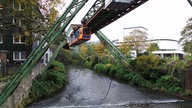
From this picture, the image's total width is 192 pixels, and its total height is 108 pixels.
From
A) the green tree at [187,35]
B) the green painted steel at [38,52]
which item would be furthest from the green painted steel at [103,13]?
the green tree at [187,35]

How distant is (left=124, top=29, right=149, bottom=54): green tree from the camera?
3133 centimetres

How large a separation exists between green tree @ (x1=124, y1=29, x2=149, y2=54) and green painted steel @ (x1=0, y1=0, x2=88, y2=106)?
20.6 meters

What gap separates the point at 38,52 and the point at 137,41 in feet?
78.1

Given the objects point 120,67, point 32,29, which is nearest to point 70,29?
point 120,67

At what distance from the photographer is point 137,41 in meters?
31.7

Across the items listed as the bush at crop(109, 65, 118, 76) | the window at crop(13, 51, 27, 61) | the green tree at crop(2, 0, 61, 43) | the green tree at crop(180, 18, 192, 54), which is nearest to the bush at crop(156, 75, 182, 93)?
the bush at crop(109, 65, 118, 76)

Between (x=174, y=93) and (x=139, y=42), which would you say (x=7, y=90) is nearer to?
(x=174, y=93)

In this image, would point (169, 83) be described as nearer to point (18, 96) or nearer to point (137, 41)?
point (18, 96)

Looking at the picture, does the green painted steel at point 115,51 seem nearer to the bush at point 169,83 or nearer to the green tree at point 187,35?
the bush at point 169,83

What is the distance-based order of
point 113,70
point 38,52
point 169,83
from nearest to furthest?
point 38,52 → point 169,83 → point 113,70

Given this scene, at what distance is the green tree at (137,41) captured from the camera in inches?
1234

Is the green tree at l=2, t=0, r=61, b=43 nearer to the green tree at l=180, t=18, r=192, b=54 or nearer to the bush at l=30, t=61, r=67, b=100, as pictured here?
the bush at l=30, t=61, r=67, b=100

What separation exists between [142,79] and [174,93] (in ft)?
14.1

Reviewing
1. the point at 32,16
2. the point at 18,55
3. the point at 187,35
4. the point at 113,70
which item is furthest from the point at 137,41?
the point at 32,16
